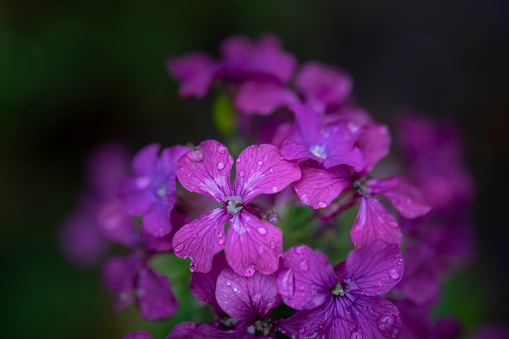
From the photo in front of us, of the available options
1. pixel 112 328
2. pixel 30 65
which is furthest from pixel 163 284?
pixel 30 65

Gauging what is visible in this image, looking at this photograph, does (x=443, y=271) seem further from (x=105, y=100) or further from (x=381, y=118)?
(x=105, y=100)

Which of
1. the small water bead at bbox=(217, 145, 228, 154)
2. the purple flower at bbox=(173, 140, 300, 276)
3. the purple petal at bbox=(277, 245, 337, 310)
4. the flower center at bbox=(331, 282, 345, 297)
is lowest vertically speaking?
the flower center at bbox=(331, 282, 345, 297)

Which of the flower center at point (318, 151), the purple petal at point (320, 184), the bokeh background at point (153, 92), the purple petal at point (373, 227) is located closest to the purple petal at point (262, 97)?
the flower center at point (318, 151)

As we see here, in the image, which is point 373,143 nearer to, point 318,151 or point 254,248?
point 318,151

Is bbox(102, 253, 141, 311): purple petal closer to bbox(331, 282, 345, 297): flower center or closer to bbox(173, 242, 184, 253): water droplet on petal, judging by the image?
bbox(173, 242, 184, 253): water droplet on petal

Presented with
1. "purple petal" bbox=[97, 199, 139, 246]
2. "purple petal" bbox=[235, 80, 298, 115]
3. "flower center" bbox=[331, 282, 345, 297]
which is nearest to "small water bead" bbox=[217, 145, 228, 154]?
"purple petal" bbox=[235, 80, 298, 115]

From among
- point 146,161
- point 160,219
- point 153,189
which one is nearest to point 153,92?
point 146,161
